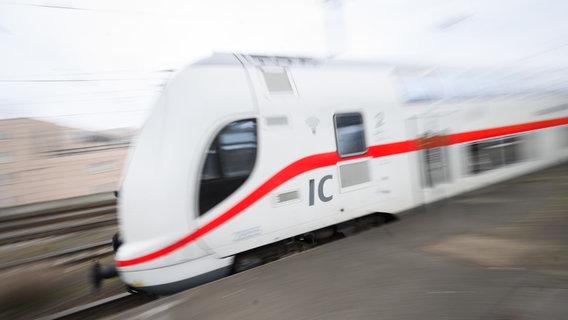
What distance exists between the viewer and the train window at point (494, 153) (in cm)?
702

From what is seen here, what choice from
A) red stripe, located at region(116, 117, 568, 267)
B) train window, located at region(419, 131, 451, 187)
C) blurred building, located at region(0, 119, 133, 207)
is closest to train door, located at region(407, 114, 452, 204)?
train window, located at region(419, 131, 451, 187)

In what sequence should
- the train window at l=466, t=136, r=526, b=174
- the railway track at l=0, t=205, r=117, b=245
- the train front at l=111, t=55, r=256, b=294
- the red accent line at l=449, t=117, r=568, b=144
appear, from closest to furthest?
the train front at l=111, t=55, r=256, b=294
the red accent line at l=449, t=117, r=568, b=144
the train window at l=466, t=136, r=526, b=174
the railway track at l=0, t=205, r=117, b=245

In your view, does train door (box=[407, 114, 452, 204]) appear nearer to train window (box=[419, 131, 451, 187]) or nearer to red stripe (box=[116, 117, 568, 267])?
train window (box=[419, 131, 451, 187])

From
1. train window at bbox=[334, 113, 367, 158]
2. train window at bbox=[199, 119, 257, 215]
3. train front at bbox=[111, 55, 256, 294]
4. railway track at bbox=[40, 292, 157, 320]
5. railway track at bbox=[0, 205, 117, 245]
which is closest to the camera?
train front at bbox=[111, 55, 256, 294]

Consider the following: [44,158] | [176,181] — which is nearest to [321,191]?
[176,181]

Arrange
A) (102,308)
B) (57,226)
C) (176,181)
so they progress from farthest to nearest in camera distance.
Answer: (57,226)
(102,308)
(176,181)

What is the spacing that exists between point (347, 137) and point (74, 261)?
6.29 metres

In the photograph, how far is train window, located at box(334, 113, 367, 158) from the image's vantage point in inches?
191

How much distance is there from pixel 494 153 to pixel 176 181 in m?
7.17

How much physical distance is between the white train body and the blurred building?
48.7ft

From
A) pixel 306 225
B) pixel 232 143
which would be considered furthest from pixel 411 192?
pixel 232 143

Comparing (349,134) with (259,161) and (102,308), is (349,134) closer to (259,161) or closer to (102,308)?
(259,161)

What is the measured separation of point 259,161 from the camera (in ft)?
13.4

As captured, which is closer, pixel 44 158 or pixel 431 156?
pixel 431 156
